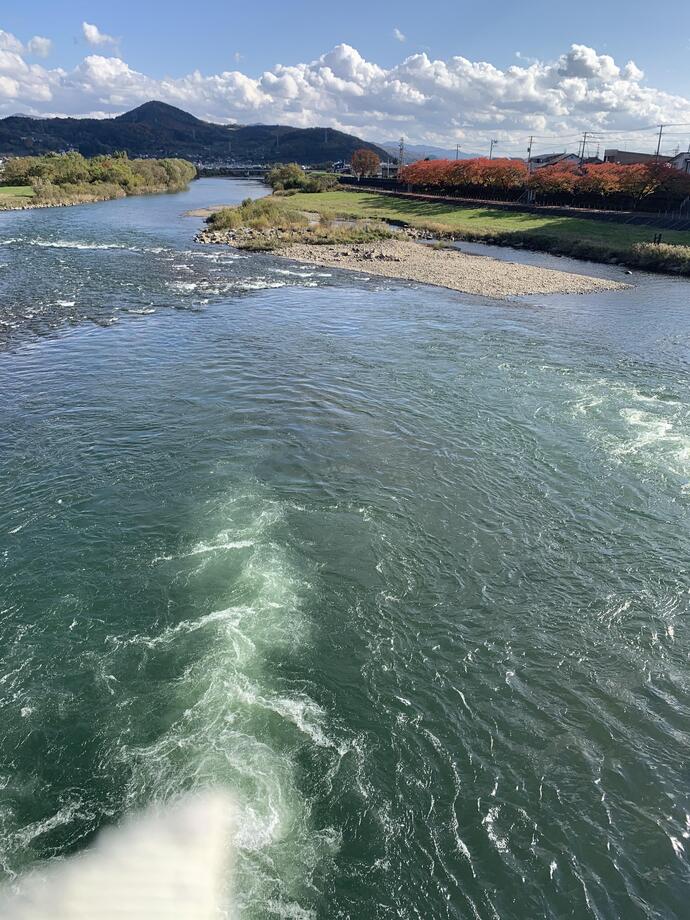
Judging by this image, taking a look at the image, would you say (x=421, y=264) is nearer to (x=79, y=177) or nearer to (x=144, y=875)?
(x=144, y=875)

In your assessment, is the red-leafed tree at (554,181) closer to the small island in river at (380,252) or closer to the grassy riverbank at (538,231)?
the grassy riverbank at (538,231)

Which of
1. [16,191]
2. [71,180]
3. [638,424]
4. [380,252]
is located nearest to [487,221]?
[380,252]

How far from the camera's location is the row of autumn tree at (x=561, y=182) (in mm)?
87312

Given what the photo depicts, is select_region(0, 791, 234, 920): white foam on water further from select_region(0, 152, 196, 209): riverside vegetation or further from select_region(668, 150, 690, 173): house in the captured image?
select_region(668, 150, 690, 173): house

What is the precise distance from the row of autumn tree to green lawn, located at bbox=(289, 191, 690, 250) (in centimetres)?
1034

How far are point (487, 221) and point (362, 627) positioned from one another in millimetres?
91644

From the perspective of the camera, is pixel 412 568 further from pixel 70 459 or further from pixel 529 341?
pixel 529 341

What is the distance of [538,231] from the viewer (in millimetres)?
79500

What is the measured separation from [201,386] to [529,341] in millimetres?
21346

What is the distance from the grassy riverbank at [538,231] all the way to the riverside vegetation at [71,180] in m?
45.0

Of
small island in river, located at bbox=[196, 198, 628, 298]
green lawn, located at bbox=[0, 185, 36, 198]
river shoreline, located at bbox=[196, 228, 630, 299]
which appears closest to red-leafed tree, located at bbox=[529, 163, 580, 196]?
small island in river, located at bbox=[196, 198, 628, 298]

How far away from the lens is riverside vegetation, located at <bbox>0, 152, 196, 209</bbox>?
107 metres

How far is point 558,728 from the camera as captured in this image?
36.8 ft

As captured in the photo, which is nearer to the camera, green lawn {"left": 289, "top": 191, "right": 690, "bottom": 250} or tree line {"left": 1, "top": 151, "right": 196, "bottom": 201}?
green lawn {"left": 289, "top": 191, "right": 690, "bottom": 250}
